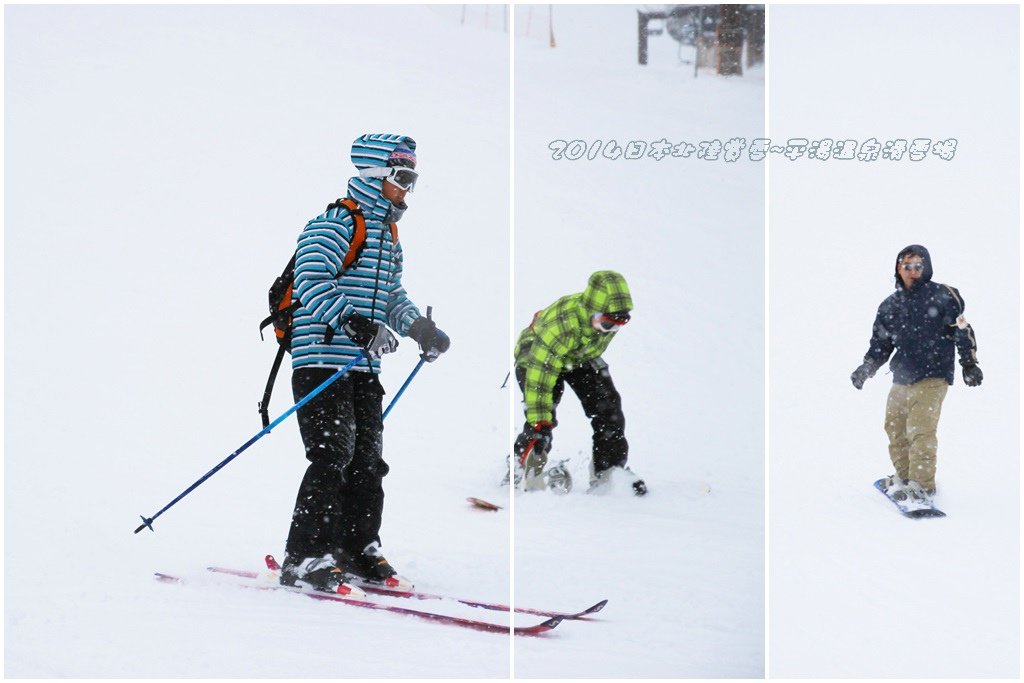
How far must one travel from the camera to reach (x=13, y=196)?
171 inches

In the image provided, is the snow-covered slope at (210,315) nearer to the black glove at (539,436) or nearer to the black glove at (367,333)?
the black glove at (539,436)

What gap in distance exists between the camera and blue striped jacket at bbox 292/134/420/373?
11.6ft

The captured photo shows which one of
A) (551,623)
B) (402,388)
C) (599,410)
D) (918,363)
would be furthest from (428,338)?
(918,363)

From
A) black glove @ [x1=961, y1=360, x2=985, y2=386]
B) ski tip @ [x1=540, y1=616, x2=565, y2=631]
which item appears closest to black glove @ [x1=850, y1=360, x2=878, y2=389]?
black glove @ [x1=961, y1=360, x2=985, y2=386]

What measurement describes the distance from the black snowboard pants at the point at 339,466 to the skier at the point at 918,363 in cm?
186

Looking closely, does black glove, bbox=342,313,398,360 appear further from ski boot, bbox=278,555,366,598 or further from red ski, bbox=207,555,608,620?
red ski, bbox=207,555,608,620

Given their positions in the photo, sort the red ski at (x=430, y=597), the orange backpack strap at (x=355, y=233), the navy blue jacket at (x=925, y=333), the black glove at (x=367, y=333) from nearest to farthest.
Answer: the black glove at (x=367, y=333) < the orange backpack strap at (x=355, y=233) < the red ski at (x=430, y=597) < the navy blue jacket at (x=925, y=333)

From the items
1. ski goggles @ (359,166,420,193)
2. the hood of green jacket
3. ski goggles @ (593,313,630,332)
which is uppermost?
ski goggles @ (359,166,420,193)

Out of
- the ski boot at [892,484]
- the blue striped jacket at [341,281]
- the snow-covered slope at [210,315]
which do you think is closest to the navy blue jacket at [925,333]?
the ski boot at [892,484]

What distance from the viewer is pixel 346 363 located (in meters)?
3.63

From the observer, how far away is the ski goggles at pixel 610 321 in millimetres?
4227

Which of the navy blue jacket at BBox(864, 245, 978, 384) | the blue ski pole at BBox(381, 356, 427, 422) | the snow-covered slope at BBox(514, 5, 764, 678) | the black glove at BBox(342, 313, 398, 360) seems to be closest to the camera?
the black glove at BBox(342, 313, 398, 360)

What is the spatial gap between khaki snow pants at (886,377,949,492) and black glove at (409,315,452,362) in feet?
5.49

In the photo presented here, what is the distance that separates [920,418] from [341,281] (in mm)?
2147
